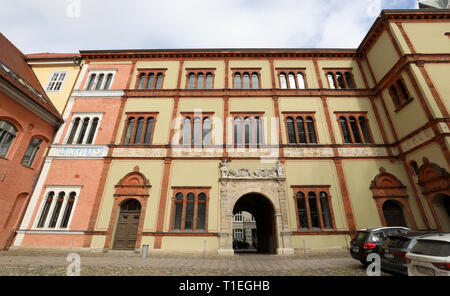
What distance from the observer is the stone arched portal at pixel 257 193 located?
41.9 ft

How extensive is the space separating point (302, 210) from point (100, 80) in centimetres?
1974

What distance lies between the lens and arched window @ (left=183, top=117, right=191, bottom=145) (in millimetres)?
15509

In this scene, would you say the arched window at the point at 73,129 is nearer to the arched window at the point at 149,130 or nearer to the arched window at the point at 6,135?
the arched window at the point at 6,135

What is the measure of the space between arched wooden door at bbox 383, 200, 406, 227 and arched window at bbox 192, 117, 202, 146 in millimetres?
13581

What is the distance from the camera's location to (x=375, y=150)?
14.9 m

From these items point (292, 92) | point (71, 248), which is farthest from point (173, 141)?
point (292, 92)

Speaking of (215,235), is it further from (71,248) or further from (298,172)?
(71,248)

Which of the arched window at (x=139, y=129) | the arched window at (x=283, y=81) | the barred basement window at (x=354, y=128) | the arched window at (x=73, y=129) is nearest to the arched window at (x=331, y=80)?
the barred basement window at (x=354, y=128)

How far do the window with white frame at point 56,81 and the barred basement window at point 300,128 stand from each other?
19415mm

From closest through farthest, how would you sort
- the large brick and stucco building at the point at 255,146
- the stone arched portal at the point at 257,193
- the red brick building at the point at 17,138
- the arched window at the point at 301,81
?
the red brick building at the point at 17,138
the stone arched portal at the point at 257,193
the large brick and stucco building at the point at 255,146
the arched window at the point at 301,81

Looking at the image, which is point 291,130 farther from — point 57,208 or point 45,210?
point 45,210

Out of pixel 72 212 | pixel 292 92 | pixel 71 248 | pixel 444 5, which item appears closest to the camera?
pixel 71 248

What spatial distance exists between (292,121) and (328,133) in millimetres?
2820
